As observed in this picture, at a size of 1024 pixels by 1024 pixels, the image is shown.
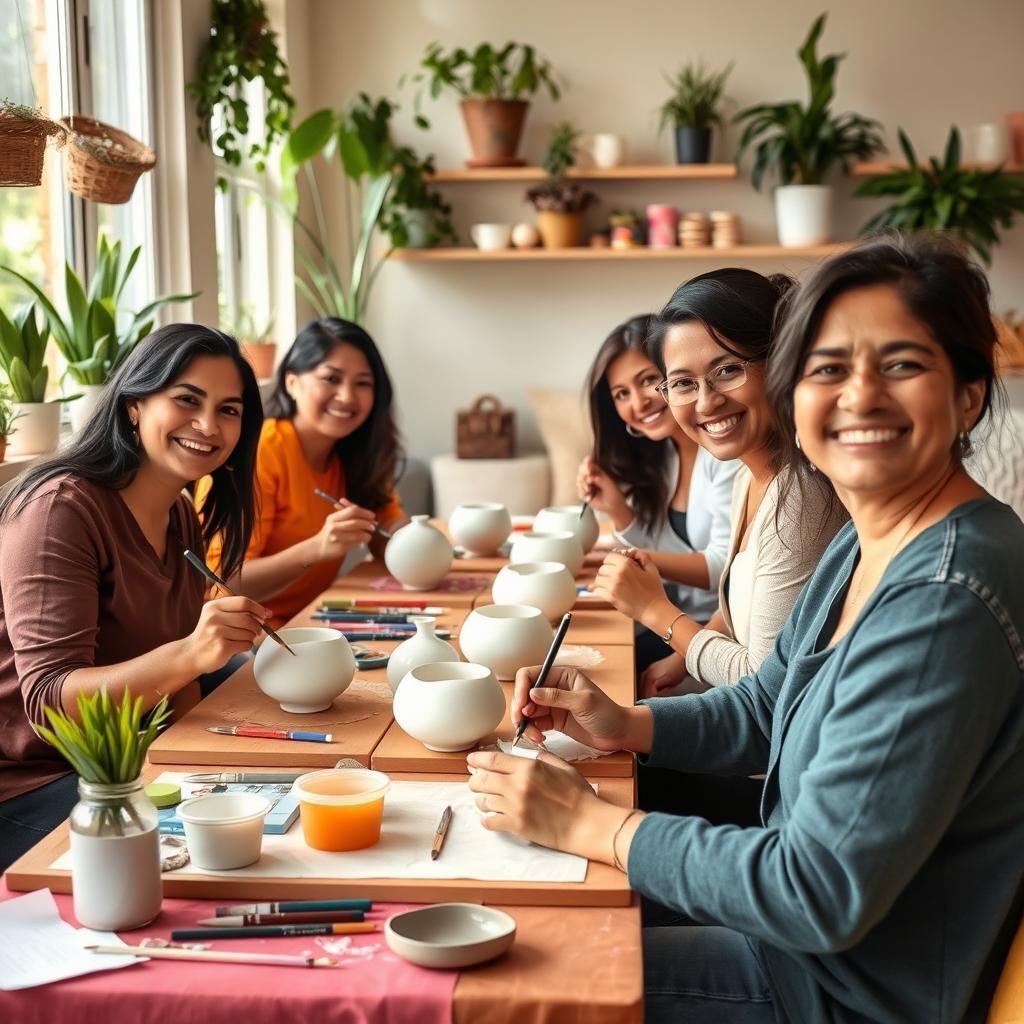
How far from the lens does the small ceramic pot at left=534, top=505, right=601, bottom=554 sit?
273 cm

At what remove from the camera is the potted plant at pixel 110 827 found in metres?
1.08

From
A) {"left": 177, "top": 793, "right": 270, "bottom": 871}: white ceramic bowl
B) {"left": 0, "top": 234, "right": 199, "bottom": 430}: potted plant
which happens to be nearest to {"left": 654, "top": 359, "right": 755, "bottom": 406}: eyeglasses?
{"left": 177, "top": 793, "right": 270, "bottom": 871}: white ceramic bowl

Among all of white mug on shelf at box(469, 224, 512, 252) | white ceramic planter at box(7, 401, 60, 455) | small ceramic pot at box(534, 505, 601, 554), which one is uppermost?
white mug on shelf at box(469, 224, 512, 252)

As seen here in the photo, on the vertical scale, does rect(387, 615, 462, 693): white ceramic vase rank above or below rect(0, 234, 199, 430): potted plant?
below

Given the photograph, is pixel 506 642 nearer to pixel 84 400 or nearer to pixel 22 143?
pixel 22 143

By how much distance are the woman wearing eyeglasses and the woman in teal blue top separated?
153 cm

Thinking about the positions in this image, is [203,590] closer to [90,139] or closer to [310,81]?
[90,139]

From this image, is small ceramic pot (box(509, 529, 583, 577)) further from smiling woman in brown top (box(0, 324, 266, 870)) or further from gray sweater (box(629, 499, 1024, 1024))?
gray sweater (box(629, 499, 1024, 1024))

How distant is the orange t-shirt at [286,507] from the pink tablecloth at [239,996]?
72.6 inches

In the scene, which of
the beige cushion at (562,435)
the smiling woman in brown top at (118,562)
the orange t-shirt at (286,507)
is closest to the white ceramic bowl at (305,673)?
the smiling woman in brown top at (118,562)

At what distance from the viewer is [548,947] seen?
3.53 ft

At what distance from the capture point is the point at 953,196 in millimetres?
4434

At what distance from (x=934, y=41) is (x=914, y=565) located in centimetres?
423

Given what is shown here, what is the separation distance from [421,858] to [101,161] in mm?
1892
